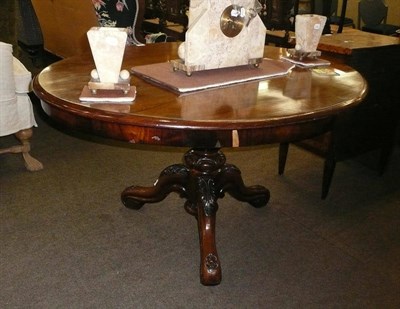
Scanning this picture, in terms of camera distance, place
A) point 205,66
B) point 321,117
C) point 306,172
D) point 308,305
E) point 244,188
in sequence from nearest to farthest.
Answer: point 321,117 < point 205,66 < point 308,305 < point 244,188 < point 306,172

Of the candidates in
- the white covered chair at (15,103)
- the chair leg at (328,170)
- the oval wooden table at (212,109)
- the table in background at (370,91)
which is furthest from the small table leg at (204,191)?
the white covered chair at (15,103)

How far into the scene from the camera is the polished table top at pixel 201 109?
1038 millimetres

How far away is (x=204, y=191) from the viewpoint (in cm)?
177

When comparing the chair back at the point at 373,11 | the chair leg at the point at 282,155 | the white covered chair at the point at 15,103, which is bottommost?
the chair leg at the point at 282,155

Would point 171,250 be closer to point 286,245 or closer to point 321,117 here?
point 286,245

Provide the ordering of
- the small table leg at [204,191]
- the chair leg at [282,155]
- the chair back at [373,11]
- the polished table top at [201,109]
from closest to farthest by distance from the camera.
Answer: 1. the polished table top at [201,109]
2. the small table leg at [204,191]
3. the chair leg at [282,155]
4. the chair back at [373,11]

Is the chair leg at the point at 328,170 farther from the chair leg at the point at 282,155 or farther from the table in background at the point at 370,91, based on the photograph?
the chair leg at the point at 282,155

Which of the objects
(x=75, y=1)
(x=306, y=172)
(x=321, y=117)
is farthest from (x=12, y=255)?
(x=75, y=1)

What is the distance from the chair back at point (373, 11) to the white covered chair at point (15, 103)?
16.1 feet

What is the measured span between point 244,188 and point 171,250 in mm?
488

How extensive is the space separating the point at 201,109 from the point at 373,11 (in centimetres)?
548

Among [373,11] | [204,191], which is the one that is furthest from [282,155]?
[373,11]

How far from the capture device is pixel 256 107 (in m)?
1.13

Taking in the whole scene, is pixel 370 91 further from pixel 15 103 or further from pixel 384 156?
pixel 15 103
